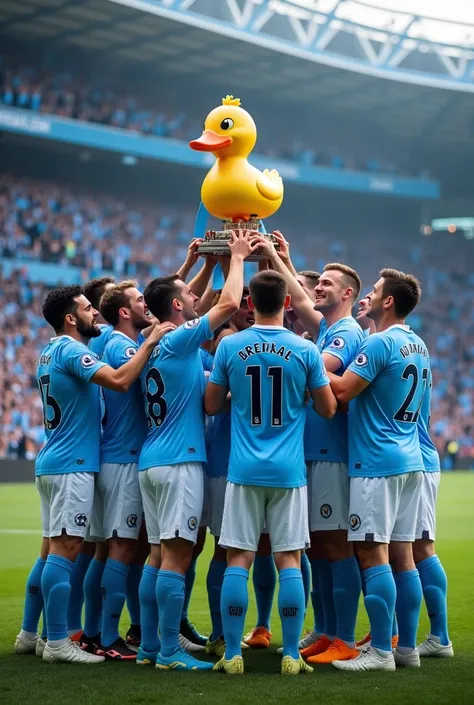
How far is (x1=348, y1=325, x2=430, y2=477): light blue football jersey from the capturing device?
5.71 metres

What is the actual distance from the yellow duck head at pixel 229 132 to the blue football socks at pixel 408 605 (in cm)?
276

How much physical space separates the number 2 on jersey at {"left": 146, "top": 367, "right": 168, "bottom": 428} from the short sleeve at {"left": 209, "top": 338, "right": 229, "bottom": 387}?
0.34m

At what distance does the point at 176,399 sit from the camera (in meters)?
5.89

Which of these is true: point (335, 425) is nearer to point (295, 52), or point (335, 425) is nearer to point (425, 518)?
point (425, 518)

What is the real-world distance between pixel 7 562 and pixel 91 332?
16.3 ft

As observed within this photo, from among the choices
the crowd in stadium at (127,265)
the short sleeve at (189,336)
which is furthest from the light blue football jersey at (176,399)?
the crowd in stadium at (127,265)

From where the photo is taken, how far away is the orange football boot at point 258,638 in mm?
6555

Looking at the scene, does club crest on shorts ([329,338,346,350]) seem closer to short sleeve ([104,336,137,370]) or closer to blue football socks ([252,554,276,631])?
short sleeve ([104,336,137,370])

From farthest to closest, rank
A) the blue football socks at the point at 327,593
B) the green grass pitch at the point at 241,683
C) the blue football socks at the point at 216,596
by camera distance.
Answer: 1. the blue football socks at the point at 216,596
2. the blue football socks at the point at 327,593
3. the green grass pitch at the point at 241,683

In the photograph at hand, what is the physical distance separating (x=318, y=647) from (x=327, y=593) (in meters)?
0.31

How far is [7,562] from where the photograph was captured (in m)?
10.5

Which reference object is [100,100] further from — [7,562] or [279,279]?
[279,279]

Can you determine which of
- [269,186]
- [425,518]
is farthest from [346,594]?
[269,186]

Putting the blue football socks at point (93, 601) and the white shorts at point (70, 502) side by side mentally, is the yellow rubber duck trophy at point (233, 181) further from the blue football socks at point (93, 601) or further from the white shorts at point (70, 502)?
the blue football socks at point (93, 601)
